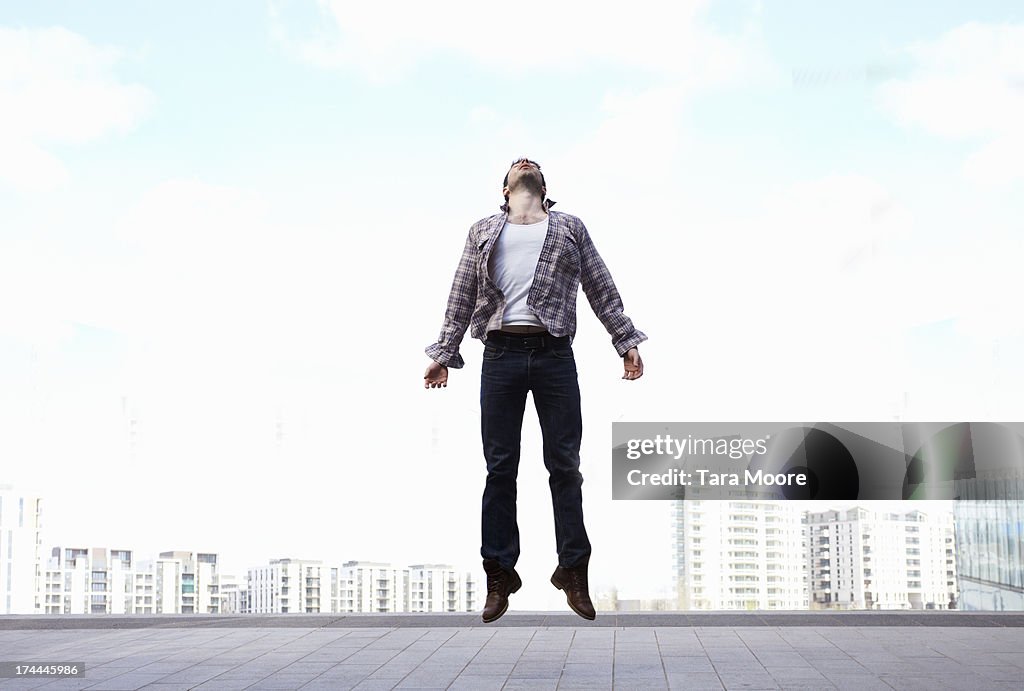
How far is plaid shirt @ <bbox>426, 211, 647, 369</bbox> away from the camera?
4.37m

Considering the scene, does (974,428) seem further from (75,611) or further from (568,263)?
(568,263)

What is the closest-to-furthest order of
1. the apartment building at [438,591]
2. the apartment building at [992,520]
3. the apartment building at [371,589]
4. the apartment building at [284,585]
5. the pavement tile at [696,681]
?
the pavement tile at [696,681], the apartment building at [438,591], the apartment building at [371,589], the apartment building at [284,585], the apartment building at [992,520]

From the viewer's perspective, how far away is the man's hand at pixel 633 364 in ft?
15.0

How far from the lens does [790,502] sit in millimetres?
16391

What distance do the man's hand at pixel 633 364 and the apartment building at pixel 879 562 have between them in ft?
15.6

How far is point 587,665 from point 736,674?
0.75 meters

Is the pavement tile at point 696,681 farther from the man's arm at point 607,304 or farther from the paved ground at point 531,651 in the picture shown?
the man's arm at point 607,304

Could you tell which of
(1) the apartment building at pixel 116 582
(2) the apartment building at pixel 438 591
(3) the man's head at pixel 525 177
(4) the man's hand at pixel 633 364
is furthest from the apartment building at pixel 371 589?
(3) the man's head at pixel 525 177

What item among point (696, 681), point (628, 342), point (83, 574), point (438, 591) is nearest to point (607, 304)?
point (628, 342)

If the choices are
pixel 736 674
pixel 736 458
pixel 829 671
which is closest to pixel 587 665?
pixel 736 674

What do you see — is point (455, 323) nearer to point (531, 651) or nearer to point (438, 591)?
point (531, 651)

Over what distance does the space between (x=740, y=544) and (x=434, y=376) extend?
39.6 ft

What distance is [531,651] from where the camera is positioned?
622cm

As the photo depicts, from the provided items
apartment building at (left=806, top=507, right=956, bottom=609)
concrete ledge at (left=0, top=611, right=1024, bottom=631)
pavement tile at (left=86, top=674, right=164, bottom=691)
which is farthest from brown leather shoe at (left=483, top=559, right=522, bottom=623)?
apartment building at (left=806, top=507, right=956, bottom=609)
